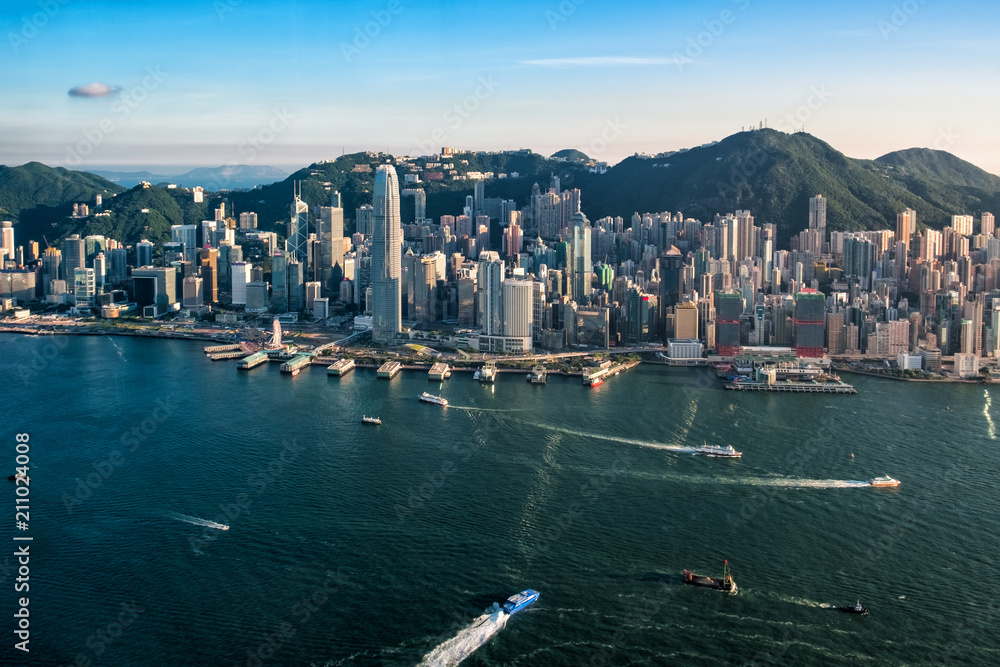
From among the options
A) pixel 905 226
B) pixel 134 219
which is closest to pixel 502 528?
pixel 905 226

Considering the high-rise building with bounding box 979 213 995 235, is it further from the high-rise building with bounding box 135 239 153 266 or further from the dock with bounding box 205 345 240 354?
the high-rise building with bounding box 135 239 153 266

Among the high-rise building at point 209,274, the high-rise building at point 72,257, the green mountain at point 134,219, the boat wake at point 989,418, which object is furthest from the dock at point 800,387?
the green mountain at point 134,219

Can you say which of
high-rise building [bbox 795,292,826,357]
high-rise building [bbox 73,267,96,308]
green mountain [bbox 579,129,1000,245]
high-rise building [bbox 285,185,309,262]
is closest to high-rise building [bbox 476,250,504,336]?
high-rise building [bbox 795,292,826,357]

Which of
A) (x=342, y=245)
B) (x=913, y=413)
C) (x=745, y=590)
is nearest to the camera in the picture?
(x=745, y=590)

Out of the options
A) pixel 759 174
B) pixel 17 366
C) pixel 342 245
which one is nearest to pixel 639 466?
pixel 17 366

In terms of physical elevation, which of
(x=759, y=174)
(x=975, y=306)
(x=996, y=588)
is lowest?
(x=996, y=588)

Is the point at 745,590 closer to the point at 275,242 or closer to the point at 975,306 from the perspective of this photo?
the point at 975,306

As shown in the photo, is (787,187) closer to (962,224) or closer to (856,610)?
(962,224)
